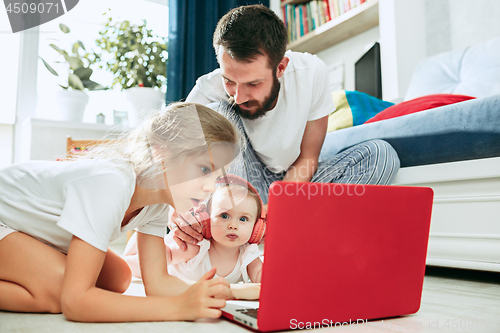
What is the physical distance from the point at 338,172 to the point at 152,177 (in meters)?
0.75

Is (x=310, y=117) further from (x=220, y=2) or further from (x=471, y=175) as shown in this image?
(x=220, y=2)

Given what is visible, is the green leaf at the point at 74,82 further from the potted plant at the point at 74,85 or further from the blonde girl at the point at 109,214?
the blonde girl at the point at 109,214

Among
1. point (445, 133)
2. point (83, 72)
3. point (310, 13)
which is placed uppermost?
point (310, 13)

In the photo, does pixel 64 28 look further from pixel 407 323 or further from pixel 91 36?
pixel 407 323

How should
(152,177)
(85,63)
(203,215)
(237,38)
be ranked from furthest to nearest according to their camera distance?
(85,63) < (237,38) < (203,215) < (152,177)

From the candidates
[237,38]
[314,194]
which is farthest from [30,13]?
[314,194]

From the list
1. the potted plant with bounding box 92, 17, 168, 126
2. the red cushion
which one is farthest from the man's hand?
the potted plant with bounding box 92, 17, 168, 126

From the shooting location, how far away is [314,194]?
0.53 meters

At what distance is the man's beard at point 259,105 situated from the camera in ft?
4.12

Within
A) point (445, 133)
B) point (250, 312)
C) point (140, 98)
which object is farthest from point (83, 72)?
point (250, 312)

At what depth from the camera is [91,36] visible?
2.57 m

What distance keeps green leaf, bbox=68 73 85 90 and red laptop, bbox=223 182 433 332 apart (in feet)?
6.87

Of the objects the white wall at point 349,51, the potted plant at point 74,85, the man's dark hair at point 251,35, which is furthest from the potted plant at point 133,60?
the man's dark hair at point 251,35

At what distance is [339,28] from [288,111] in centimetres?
131
